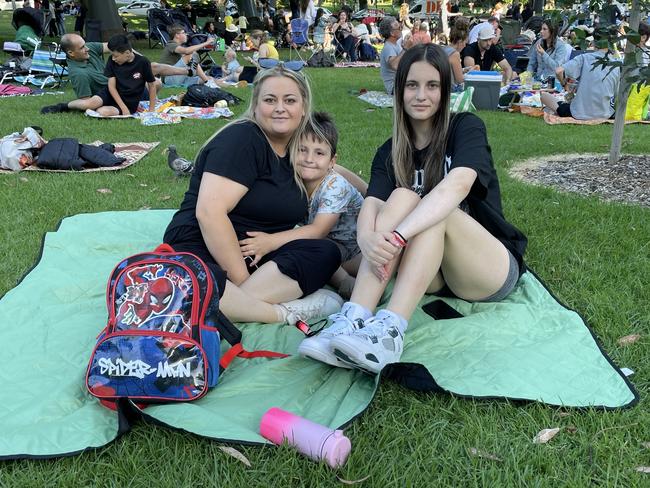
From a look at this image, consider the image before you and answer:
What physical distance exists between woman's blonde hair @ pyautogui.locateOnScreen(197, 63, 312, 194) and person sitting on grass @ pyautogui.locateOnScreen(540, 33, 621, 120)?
248 inches

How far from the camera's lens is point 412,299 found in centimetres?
268

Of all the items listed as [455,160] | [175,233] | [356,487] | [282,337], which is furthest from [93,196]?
[356,487]

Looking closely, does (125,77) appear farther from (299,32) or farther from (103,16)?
(299,32)

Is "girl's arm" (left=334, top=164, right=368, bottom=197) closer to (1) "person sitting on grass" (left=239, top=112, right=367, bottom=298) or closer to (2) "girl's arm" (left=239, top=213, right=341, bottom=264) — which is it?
(1) "person sitting on grass" (left=239, top=112, right=367, bottom=298)

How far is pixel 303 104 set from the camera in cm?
317

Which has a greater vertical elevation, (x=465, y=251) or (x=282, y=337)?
(x=465, y=251)

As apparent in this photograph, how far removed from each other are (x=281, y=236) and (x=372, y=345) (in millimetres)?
1052

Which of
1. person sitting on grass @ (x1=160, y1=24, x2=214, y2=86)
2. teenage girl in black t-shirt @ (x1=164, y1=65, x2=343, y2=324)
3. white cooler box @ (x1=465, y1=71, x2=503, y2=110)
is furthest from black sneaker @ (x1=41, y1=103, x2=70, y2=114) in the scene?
teenage girl in black t-shirt @ (x1=164, y1=65, x2=343, y2=324)

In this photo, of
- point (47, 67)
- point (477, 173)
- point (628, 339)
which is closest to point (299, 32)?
point (47, 67)

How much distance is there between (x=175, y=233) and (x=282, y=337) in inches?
32.3

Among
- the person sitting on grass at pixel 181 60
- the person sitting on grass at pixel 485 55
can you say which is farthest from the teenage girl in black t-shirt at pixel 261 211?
the person sitting on grass at pixel 181 60

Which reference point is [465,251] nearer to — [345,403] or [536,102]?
[345,403]

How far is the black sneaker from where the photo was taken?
29.2ft

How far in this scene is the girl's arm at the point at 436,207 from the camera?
265cm
